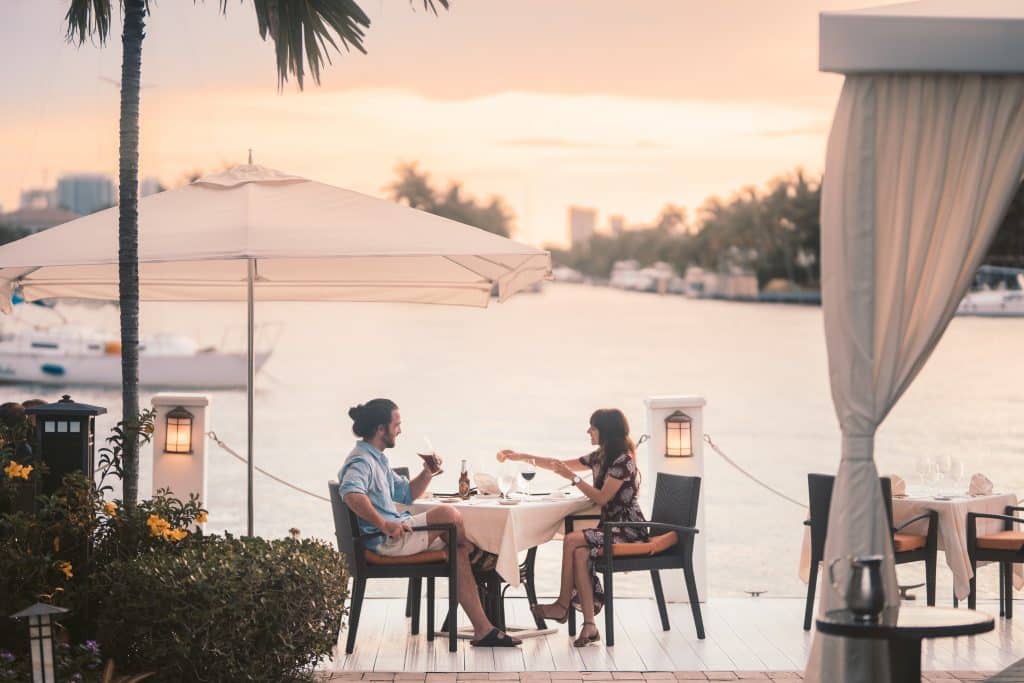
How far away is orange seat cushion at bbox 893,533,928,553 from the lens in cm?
691

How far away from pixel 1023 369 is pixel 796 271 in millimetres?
51936

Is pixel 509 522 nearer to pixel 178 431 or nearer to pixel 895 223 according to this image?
pixel 178 431

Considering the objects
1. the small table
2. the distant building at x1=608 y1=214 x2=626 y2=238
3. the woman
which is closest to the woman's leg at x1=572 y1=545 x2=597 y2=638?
the woman

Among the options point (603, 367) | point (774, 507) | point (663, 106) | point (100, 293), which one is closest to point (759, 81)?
point (663, 106)

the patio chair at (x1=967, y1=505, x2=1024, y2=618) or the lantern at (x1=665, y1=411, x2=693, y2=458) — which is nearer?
the patio chair at (x1=967, y1=505, x2=1024, y2=618)

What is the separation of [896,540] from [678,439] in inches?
57.7

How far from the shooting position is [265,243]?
5.84 metres

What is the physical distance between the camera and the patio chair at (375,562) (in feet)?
21.2

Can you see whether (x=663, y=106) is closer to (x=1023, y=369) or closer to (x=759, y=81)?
(x=759, y=81)

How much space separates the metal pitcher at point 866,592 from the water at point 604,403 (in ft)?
10.3

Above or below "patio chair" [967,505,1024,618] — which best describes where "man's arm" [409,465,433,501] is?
above

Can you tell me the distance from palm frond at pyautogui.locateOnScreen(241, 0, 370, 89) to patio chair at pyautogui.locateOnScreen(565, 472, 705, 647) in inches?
102

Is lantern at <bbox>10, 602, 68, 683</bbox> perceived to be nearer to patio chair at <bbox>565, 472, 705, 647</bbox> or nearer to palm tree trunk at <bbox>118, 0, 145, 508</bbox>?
palm tree trunk at <bbox>118, 0, 145, 508</bbox>

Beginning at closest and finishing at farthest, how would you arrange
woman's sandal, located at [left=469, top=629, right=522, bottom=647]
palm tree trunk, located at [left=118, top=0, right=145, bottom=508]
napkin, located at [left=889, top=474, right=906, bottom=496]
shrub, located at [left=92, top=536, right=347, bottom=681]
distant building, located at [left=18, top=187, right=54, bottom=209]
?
shrub, located at [left=92, top=536, right=347, bottom=681]
palm tree trunk, located at [left=118, top=0, right=145, bottom=508]
woman's sandal, located at [left=469, top=629, right=522, bottom=647]
napkin, located at [left=889, top=474, right=906, bottom=496]
distant building, located at [left=18, top=187, right=54, bottom=209]
